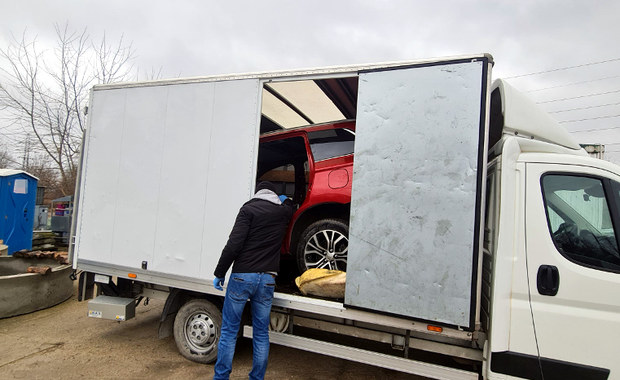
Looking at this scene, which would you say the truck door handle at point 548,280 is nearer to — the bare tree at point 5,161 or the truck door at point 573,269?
the truck door at point 573,269

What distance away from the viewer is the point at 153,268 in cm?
377

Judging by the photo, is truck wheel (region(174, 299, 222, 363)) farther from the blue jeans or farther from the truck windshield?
the truck windshield

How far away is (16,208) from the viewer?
8.43 metres

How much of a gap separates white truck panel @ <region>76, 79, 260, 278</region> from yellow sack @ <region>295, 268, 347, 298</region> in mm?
916

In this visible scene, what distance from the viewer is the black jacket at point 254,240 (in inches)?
126

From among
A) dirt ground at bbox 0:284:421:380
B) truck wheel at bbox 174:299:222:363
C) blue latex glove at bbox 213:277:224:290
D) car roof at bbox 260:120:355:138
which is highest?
car roof at bbox 260:120:355:138

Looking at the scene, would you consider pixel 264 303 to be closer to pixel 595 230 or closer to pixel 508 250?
pixel 508 250

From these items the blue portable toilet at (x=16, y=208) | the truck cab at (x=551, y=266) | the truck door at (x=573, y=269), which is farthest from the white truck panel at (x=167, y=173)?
the blue portable toilet at (x=16, y=208)

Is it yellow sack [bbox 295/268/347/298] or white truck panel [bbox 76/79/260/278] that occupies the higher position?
white truck panel [bbox 76/79/260/278]

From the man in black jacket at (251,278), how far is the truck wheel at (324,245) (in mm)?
589

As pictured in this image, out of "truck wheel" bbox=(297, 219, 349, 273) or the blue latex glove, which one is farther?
"truck wheel" bbox=(297, 219, 349, 273)

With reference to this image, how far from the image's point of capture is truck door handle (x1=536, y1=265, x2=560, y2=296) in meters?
2.56

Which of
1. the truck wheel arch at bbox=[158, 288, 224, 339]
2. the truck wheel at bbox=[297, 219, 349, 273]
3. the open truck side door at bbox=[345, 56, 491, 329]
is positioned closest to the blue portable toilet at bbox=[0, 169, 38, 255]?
the truck wheel arch at bbox=[158, 288, 224, 339]

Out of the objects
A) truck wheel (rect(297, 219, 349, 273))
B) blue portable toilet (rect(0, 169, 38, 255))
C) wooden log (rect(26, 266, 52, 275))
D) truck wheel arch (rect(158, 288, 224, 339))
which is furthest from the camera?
blue portable toilet (rect(0, 169, 38, 255))
